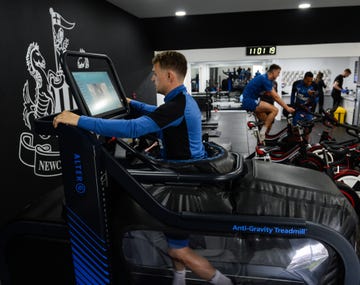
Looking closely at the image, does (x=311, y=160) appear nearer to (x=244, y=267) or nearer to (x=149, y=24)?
(x=244, y=267)

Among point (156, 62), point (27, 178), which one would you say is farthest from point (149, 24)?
point (156, 62)

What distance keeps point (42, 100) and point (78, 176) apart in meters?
2.01

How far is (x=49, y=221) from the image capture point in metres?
1.84

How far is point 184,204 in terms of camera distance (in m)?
1.70

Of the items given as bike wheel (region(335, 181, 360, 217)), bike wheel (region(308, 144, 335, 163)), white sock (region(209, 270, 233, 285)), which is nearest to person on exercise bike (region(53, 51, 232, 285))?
white sock (region(209, 270, 233, 285))

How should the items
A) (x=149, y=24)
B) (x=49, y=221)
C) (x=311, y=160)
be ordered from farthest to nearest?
(x=149, y=24), (x=311, y=160), (x=49, y=221)

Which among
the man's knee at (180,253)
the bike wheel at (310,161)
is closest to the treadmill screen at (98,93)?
the man's knee at (180,253)

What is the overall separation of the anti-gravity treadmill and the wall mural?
1.48 m

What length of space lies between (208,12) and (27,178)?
16.1 ft

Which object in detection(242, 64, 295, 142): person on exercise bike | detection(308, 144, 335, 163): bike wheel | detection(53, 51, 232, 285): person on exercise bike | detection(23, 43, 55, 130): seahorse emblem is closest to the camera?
detection(53, 51, 232, 285): person on exercise bike

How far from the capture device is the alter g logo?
1585mm

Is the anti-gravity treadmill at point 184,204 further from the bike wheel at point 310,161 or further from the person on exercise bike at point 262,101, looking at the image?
the person on exercise bike at point 262,101

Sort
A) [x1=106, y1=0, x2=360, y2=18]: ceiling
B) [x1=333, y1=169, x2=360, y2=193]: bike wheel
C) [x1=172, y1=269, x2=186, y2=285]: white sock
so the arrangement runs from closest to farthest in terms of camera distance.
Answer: [x1=172, y1=269, x2=186, y2=285]: white sock
[x1=333, y1=169, x2=360, y2=193]: bike wheel
[x1=106, y1=0, x2=360, y2=18]: ceiling

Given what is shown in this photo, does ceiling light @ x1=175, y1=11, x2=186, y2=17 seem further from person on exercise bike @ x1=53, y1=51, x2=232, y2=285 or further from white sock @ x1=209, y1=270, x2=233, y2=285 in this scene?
white sock @ x1=209, y1=270, x2=233, y2=285
